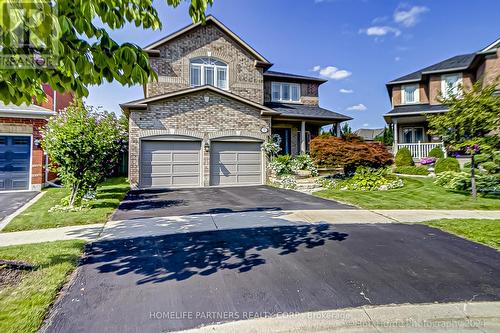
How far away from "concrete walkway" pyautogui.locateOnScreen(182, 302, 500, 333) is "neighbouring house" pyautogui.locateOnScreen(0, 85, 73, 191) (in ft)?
44.6

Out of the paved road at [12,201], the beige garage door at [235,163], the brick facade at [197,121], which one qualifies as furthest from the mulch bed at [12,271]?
the beige garage door at [235,163]

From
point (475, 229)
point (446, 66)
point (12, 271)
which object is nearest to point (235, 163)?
point (475, 229)

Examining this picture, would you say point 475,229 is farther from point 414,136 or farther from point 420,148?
point 414,136

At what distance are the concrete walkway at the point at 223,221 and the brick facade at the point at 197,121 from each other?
23.7 ft

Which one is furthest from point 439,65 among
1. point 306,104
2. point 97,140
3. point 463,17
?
point 97,140

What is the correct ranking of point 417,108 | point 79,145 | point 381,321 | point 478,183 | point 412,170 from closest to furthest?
1. point 381,321
2. point 79,145
3. point 478,183
4. point 412,170
5. point 417,108

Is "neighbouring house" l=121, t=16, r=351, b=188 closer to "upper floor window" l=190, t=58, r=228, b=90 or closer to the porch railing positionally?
"upper floor window" l=190, t=58, r=228, b=90

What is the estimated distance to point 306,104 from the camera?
2000 cm

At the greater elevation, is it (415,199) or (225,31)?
(225,31)

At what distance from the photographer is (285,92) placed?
19.8 meters

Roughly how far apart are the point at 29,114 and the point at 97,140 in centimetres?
657

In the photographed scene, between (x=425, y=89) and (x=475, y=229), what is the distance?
2011 centimetres

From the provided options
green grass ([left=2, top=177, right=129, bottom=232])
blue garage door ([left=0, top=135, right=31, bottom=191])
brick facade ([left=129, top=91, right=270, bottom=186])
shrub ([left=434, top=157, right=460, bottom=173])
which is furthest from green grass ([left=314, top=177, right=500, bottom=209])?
blue garage door ([left=0, top=135, right=31, bottom=191])

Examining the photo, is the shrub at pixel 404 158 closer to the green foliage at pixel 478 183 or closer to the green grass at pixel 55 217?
the green foliage at pixel 478 183
